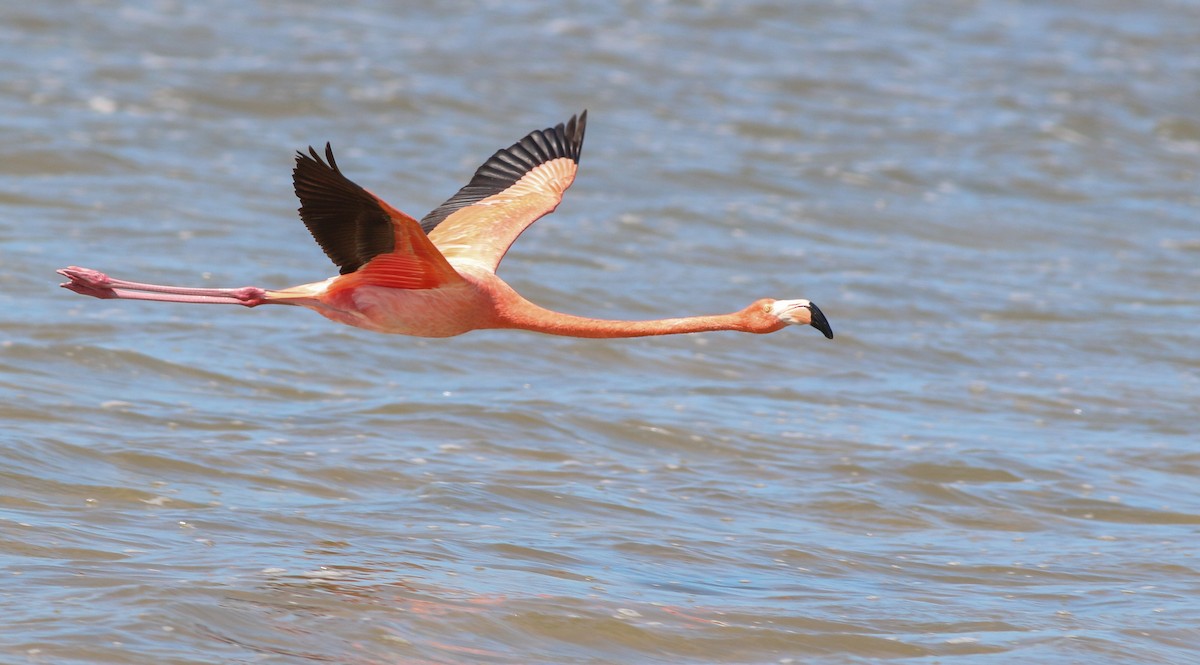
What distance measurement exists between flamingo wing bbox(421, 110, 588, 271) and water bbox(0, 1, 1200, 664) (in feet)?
5.20

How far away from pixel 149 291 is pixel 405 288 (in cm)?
148

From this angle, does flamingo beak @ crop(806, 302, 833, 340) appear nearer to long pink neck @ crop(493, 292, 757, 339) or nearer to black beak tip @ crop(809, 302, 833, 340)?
black beak tip @ crop(809, 302, 833, 340)

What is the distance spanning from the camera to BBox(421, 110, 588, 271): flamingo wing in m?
10.1

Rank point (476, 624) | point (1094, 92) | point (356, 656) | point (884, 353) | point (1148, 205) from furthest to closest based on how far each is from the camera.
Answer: point (1094, 92) → point (1148, 205) → point (884, 353) → point (476, 624) → point (356, 656)

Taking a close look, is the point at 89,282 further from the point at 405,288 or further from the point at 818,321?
the point at 818,321

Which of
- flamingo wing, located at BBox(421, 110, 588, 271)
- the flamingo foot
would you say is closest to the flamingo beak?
flamingo wing, located at BBox(421, 110, 588, 271)

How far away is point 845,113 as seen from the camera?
23984 millimetres

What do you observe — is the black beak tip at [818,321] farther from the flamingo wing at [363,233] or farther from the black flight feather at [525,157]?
the black flight feather at [525,157]

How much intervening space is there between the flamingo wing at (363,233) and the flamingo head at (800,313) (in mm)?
1815

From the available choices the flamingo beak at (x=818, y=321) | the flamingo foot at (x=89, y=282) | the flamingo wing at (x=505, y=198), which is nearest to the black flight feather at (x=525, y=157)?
the flamingo wing at (x=505, y=198)

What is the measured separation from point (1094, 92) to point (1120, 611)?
18.2 meters

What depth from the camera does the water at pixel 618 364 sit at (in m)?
8.50

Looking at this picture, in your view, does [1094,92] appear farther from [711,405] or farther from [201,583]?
[201,583]

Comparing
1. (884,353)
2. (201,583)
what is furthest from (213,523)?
(884,353)
